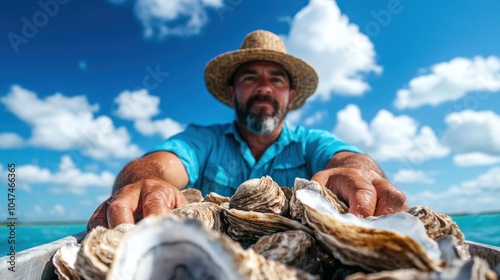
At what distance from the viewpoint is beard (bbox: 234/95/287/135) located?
5004 millimetres

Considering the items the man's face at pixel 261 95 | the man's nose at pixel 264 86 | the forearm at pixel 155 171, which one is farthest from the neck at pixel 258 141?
the forearm at pixel 155 171

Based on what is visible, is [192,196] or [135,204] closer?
[135,204]

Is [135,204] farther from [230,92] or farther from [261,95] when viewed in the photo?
[230,92]

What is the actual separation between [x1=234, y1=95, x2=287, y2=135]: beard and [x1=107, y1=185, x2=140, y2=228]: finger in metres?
3.10

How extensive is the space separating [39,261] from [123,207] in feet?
1.46

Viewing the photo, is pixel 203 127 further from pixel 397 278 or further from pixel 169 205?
pixel 397 278

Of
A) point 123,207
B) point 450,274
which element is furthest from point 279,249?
point 123,207

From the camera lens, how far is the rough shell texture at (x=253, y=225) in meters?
1.51

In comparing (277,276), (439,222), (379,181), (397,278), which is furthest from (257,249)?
(379,181)

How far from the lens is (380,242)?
1.00m

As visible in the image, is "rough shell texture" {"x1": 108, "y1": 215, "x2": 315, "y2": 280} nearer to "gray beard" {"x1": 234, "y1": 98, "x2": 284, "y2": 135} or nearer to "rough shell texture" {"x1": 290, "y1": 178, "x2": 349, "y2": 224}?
"rough shell texture" {"x1": 290, "y1": 178, "x2": 349, "y2": 224}

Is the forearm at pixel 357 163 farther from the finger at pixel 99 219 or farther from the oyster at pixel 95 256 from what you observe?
the oyster at pixel 95 256

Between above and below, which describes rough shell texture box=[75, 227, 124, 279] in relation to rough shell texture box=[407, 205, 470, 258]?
below

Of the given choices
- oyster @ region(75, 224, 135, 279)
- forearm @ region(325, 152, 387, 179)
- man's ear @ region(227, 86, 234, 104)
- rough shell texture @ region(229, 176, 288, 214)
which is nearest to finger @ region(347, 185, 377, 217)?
rough shell texture @ region(229, 176, 288, 214)
